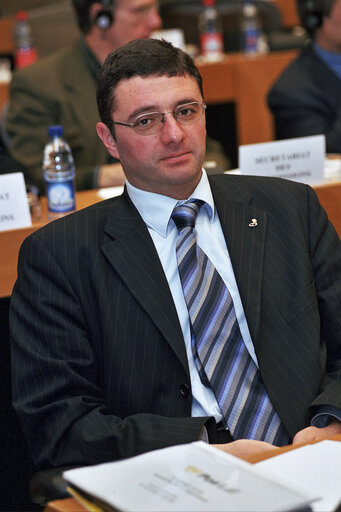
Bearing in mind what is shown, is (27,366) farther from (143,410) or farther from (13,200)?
(13,200)

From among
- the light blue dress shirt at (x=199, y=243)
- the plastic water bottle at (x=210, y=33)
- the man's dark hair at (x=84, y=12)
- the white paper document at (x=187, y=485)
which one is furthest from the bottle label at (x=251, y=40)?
the white paper document at (x=187, y=485)

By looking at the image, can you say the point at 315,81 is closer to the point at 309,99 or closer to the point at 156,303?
the point at 309,99

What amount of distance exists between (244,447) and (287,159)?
44.5 inches

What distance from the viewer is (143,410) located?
173cm

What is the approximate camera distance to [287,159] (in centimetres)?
250

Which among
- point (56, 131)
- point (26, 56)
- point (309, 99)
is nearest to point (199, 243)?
point (56, 131)

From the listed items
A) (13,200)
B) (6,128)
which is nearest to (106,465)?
(13,200)

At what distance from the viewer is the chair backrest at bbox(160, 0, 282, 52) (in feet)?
16.2

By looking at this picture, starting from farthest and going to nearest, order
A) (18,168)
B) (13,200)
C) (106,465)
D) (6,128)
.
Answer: (6,128)
(18,168)
(13,200)
(106,465)

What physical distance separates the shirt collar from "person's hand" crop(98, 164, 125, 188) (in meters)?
1.11

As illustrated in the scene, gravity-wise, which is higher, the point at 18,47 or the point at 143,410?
the point at 18,47

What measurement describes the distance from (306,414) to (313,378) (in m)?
0.08

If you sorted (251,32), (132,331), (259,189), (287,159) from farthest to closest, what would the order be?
(251,32) → (287,159) → (259,189) → (132,331)

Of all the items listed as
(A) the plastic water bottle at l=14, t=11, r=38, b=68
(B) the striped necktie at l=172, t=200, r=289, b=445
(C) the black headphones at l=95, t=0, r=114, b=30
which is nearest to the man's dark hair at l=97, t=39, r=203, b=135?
(B) the striped necktie at l=172, t=200, r=289, b=445
